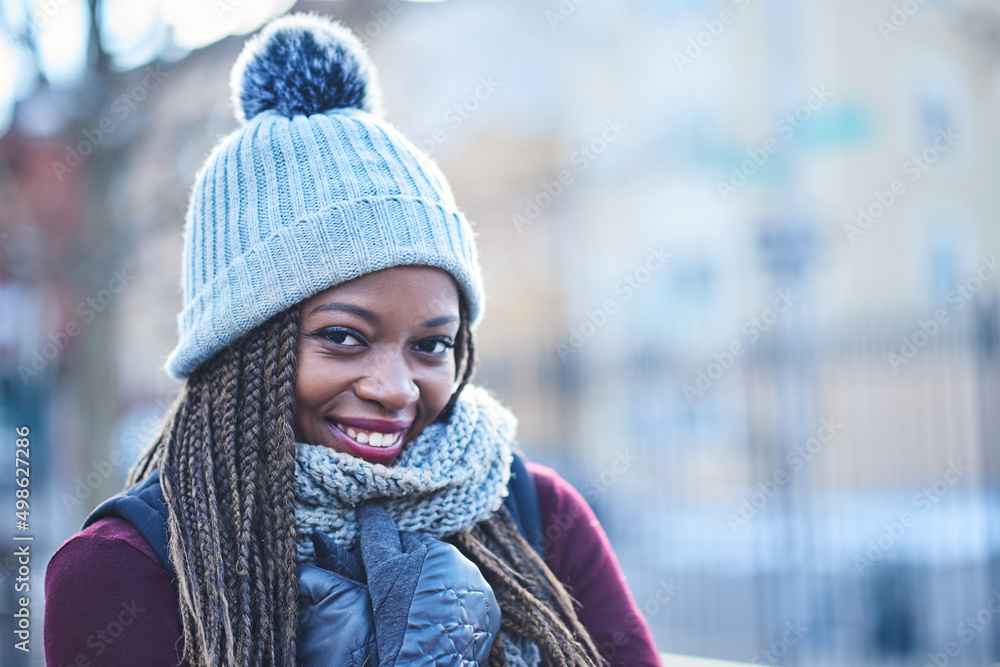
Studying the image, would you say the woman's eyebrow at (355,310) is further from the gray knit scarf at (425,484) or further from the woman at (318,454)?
the gray knit scarf at (425,484)

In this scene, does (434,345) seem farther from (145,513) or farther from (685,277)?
(685,277)

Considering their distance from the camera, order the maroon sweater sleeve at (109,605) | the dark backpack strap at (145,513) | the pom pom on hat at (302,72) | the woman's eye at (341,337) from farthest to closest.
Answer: the pom pom on hat at (302,72)
the woman's eye at (341,337)
the dark backpack strap at (145,513)
the maroon sweater sleeve at (109,605)

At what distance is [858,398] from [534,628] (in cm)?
1175

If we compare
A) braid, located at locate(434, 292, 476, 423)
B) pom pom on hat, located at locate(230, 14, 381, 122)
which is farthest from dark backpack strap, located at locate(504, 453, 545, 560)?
pom pom on hat, located at locate(230, 14, 381, 122)

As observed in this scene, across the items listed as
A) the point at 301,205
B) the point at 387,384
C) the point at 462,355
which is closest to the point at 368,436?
the point at 387,384

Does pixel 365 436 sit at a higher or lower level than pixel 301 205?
lower

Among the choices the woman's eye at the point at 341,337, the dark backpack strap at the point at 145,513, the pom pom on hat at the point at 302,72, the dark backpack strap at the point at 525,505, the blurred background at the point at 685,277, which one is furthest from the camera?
the blurred background at the point at 685,277

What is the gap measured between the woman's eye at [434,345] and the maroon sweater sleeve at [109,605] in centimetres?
64

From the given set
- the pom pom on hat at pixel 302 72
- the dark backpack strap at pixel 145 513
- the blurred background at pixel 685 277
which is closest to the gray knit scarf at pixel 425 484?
Result: the dark backpack strap at pixel 145 513

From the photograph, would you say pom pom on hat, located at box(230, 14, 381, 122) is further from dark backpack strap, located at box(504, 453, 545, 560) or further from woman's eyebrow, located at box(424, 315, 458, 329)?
dark backpack strap, located at box(504, 453, 545, 560)

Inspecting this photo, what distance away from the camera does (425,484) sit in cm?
168

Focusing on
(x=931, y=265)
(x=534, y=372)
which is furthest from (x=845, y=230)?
(x=534, y=372)

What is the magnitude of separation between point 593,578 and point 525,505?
23 cm

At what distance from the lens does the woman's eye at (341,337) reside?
1.66m
